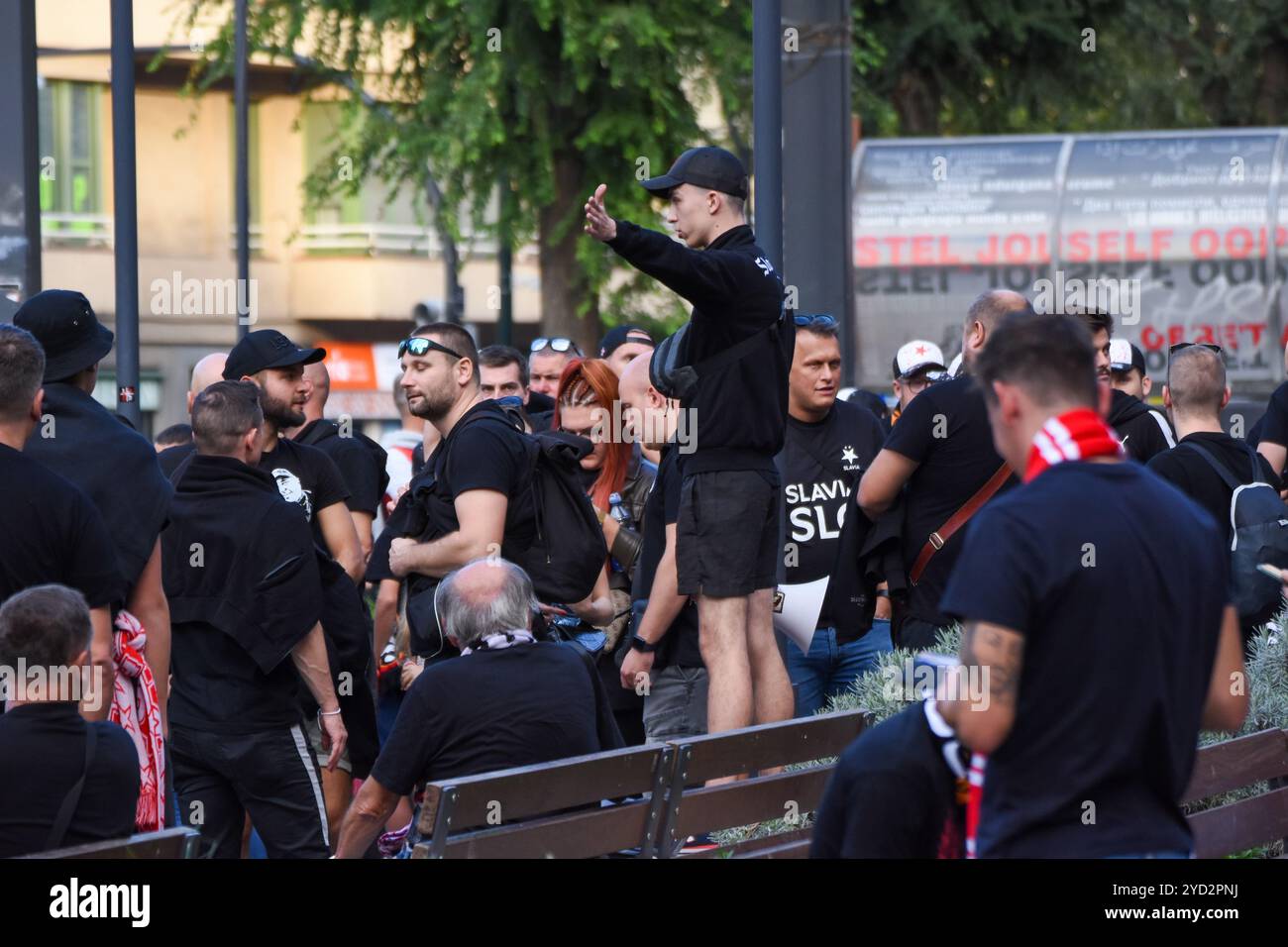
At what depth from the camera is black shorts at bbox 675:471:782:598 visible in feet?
21.1

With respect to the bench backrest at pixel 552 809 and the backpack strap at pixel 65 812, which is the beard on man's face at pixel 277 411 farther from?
the backpack strap at pixel 65 812

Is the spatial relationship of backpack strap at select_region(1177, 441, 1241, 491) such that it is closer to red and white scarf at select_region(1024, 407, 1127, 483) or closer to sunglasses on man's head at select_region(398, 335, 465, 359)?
sunglasses on man's head at select_region(398, 335, 465, 359)

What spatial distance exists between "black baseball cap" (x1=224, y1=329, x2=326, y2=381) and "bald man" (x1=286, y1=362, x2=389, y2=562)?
0.82m

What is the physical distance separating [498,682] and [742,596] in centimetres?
114

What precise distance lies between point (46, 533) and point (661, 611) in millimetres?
2561

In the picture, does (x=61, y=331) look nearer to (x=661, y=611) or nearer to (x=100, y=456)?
(x=100, y=456)

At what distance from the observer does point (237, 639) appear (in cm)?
655

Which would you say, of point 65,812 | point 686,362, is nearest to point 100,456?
point 65,812

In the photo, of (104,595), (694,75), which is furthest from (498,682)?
(694,75)

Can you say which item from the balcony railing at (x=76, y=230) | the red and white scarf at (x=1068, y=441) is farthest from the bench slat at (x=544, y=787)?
the balcony railing at (x=76, y=230)

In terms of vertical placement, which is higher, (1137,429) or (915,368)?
(915,368)

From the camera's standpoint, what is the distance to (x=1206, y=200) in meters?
18.6

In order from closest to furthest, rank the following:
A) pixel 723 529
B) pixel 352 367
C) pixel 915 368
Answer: pixel 723 529, pixel 915 368, pixel 352 367

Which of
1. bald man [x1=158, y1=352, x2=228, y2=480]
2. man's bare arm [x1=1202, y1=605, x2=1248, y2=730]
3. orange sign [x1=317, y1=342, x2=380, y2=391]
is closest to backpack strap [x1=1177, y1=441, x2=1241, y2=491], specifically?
bald man [x1=158, y1=352, x2=228, y2=480]
